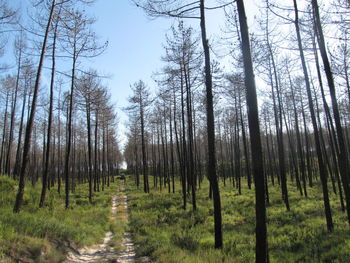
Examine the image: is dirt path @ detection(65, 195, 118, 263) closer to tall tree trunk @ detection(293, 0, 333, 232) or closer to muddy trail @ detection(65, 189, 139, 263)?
muddy trail @ detection(65, 189, 139, 263)

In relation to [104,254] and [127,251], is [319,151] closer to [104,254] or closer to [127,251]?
[127,251]

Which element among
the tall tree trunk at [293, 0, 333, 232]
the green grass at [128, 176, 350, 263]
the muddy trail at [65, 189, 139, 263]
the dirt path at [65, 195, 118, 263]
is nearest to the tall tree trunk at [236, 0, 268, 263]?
the green grass at [128, 176, 350, 263]

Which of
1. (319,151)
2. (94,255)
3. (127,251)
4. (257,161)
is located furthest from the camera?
(319,151)

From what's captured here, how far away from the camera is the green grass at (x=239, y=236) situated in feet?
20.5

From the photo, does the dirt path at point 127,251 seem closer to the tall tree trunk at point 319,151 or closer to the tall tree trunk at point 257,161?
the tall tree trunk at point 257,161

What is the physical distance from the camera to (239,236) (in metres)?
8.58

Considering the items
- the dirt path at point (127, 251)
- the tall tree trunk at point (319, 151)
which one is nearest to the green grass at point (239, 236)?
the dirt path at point (127, 251)

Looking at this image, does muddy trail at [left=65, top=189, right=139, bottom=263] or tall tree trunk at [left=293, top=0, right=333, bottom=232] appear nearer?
muddy trail at [left=65, top=189, right=139, bottom=263]

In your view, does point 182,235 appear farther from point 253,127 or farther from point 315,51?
point 315,51

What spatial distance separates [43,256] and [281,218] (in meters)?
10.6

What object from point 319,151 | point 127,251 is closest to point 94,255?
point 127,251

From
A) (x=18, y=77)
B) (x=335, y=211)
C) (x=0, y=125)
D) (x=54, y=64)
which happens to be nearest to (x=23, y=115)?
(x=18, y=77)

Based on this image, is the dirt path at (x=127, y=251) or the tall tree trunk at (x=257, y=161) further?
the dirt path at (x=127, y=251)

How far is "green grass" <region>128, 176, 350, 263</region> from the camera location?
6250 mm
